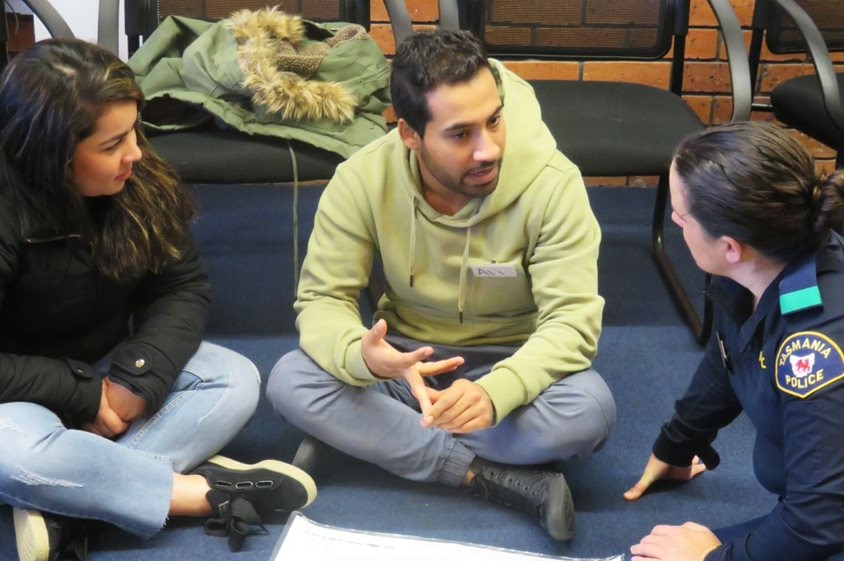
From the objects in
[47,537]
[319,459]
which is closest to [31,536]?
[47,537]

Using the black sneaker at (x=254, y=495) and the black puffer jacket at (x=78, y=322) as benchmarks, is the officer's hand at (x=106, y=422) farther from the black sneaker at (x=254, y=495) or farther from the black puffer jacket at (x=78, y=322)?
the black sneaker at (x=254, y=495)

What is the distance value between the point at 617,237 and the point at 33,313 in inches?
60.3

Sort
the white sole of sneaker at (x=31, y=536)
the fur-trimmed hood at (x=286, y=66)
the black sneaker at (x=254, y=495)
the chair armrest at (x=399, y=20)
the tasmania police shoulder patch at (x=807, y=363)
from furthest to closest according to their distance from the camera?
the chair armrest at (x=399, y=20), the fur-trimmed hood at (x=286, y=66), the black sneaker at (x=254, y=495), the white sole of sneaker at (x=31, y=536), the tasmania police shoulder patch at (x=807, y=363)

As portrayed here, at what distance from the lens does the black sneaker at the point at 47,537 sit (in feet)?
4.68

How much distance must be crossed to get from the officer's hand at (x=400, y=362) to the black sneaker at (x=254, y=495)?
0.72 feet

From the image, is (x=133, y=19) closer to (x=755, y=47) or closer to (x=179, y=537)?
(x=179, y=537)

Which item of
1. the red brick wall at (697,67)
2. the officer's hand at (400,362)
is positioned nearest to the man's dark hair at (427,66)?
the officer's hand at (400,362)

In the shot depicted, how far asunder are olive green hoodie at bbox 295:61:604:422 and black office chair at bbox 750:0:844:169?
68 cm

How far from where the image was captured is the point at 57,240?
1494 mm

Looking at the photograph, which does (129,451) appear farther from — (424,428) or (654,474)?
(654,474)

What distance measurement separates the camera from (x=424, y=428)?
5.29ft

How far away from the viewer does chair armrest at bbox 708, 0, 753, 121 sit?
1.92 metres

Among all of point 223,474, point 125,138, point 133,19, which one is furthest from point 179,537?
point 133,19

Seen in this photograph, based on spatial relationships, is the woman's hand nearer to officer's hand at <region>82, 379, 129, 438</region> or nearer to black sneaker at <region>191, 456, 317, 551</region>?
officer's hand at <region>82, 379, 129, 438</region>
